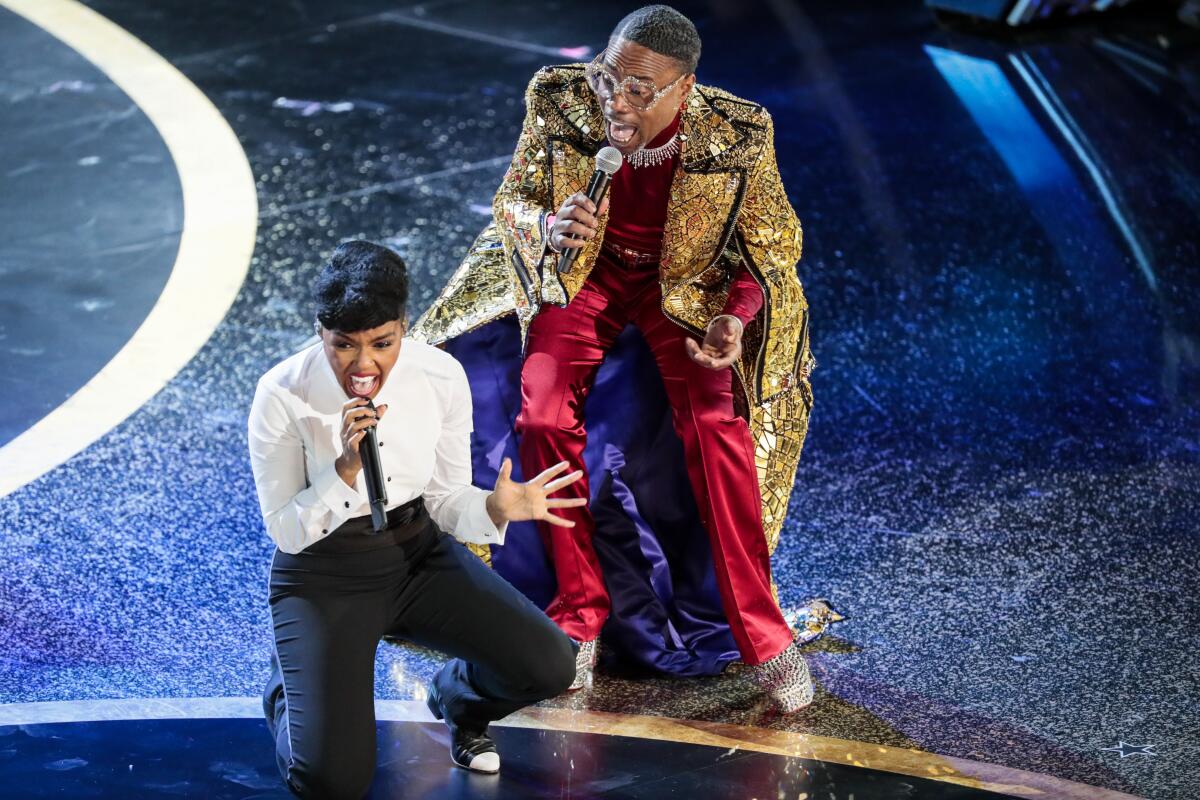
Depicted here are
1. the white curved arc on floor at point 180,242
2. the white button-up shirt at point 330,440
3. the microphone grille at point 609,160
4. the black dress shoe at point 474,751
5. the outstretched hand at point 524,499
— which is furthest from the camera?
the white curved arc on floor at point 180,242

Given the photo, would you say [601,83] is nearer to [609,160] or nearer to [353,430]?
[609,160]

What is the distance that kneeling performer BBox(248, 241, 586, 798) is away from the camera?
3.18 metres

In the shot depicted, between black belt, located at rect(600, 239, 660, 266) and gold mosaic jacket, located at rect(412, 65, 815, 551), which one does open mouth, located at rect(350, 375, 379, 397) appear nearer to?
gold mosaic jacket, located at rect(412, 65, 815, 551)

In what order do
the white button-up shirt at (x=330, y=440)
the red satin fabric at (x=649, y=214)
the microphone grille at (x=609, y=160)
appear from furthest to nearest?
the red satin fabric at (x=649, y=214) → the microphone grille at (x=609, y=160) → the white button-up shirt at (x=330, y=440)

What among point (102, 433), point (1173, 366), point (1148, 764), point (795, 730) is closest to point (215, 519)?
point (102, 433)

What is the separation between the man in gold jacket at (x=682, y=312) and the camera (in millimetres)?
3908

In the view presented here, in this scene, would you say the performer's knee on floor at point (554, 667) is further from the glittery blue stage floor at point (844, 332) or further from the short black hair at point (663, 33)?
the short black hair at point (663, 33)

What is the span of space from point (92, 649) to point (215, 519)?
0.68 m

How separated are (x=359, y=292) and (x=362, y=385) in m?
0.19

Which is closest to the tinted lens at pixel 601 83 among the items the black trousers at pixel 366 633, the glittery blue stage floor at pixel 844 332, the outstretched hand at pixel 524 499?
the outstretched hand at pixel 524 499

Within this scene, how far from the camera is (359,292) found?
312 centimetres

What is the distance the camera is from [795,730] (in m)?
3.86

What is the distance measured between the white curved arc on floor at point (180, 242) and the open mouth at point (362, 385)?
192 centimetres

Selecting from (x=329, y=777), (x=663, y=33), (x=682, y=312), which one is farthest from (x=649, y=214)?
(x=329, y=777)
